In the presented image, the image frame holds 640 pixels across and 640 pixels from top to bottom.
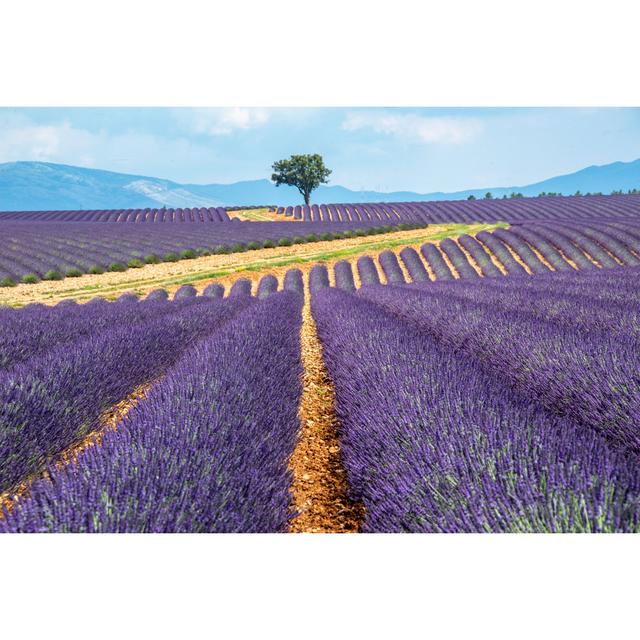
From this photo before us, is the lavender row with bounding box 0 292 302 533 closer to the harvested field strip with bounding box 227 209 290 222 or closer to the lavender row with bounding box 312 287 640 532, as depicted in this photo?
the lavender row with bounding box 312 287 640 532

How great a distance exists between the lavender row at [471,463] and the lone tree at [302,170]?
47.8m

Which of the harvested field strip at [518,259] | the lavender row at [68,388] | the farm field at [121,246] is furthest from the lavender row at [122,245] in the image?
the lavender row at [68,388]

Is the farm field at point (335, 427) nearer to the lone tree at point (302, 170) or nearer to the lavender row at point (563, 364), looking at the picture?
the lavender row at point (563, 364)

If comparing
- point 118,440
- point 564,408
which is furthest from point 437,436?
point 118,440

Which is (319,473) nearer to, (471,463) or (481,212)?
(471,463)

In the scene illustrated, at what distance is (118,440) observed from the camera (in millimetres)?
1969

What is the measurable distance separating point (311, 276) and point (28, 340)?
11295mm

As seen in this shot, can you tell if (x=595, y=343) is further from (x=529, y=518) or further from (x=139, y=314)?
(x=139, y=314)

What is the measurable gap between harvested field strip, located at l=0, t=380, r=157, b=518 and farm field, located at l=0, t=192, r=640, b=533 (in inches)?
0.8

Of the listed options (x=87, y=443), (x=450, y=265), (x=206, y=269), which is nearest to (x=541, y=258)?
(x=450, y=265)

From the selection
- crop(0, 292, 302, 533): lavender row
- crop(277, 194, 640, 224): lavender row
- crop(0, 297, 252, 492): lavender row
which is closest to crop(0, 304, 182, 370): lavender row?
crop(0, 297, 252, 492): lavender row

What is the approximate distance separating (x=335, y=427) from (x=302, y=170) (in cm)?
4864

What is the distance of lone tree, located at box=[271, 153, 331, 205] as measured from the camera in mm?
47844

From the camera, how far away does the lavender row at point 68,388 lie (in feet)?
7.68
